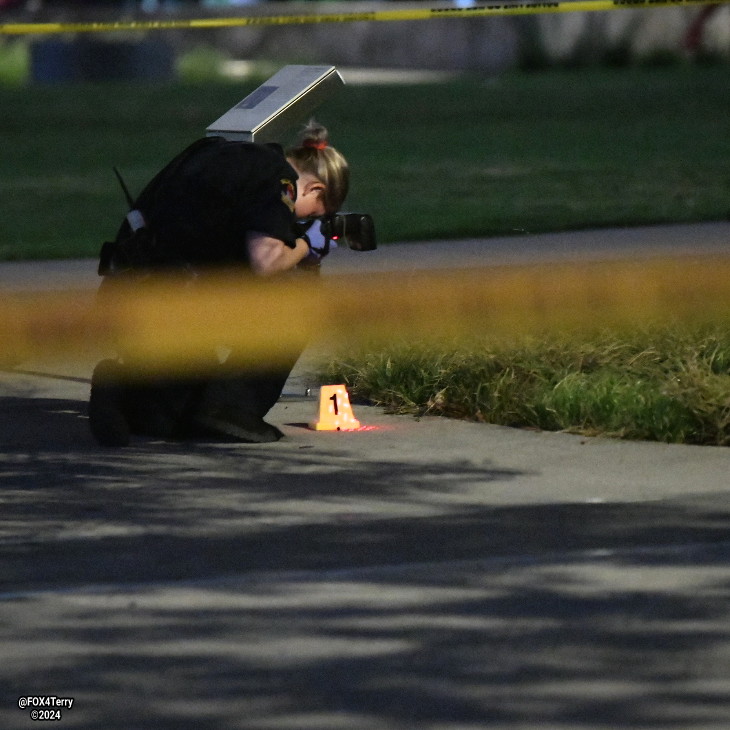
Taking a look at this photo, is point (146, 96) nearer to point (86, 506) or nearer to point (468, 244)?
point (468, 244)

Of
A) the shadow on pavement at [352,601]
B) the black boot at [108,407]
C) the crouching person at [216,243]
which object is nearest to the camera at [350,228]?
the crouching person at [216,243]

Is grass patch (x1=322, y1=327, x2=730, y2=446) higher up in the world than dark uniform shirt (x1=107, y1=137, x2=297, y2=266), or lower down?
lower down

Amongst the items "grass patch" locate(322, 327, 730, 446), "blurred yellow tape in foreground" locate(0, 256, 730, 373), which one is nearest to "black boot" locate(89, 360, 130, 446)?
"blurred yellow tape in foreground" locate(0, 256, 730, 373)

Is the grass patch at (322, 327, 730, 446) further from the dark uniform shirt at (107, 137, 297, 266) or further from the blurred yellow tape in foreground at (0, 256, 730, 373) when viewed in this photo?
the dark uniform shirt at (107, 137, 297, 266)

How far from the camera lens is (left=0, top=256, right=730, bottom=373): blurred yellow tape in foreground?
7.12 m

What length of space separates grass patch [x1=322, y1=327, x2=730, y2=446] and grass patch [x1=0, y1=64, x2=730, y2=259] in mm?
4559

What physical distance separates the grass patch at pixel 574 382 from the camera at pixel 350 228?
700 mm

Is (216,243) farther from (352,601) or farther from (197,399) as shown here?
(352,601)

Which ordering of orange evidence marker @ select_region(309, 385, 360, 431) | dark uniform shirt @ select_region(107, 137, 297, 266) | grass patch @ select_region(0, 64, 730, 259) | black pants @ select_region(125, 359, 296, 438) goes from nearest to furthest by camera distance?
dark uniform shirt @ select_region(107, 137, 297, 266) < black pants @ select_region(125, 359, 296, 438) < orange evidence marker @ select_region(309, 385, 360, 431) < grass patch @ select_region(0, 64, 730, 259)

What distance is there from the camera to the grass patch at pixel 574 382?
7.04m

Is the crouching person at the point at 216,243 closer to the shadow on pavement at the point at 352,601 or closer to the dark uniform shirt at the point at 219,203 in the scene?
the dark uniform shirt at the point at 219,203

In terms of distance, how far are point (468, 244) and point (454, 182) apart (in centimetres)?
406

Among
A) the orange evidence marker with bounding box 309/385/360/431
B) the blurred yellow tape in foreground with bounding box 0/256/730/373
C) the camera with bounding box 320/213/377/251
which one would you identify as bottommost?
the orange evidence marker with bounding box 309/385/360/431

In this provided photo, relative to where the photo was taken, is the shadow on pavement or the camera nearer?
the shadow on pavement
